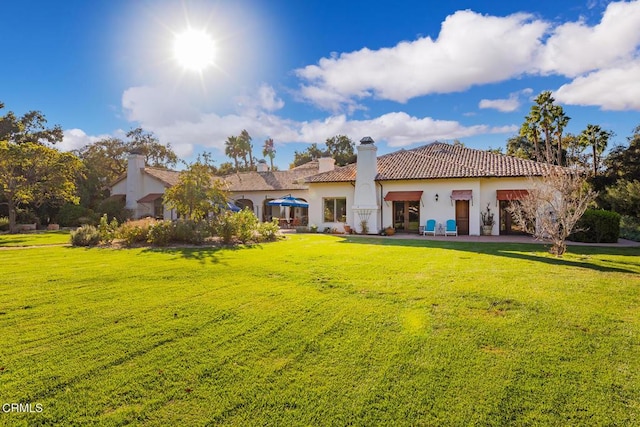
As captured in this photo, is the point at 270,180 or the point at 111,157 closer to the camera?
the point at 270,180

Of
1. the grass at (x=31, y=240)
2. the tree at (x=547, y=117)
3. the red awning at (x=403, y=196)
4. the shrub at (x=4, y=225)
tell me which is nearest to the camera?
the grass at (x=31, y=240)

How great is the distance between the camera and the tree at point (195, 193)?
70.3 feet

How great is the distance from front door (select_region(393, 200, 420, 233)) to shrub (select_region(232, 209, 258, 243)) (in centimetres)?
1356

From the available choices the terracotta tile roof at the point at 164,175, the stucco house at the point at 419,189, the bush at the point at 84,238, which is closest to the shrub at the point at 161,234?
the bush at the point at 84,238

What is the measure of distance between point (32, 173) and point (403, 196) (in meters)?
34.6

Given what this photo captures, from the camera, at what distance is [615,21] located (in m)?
18.4

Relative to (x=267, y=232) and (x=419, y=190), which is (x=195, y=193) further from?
(x=419, y=190)

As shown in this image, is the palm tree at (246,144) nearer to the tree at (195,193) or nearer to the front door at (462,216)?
the tree at (195,193)

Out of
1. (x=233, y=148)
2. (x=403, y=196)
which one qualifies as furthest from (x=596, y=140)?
(x=233, y=148)

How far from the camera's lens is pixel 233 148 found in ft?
276

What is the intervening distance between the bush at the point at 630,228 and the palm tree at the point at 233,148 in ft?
240

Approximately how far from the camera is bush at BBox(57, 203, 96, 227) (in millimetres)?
37781

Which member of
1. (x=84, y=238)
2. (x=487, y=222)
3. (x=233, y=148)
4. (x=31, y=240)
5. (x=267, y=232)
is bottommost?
(x=31, y=240)

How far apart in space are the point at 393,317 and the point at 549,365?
2.67 m
